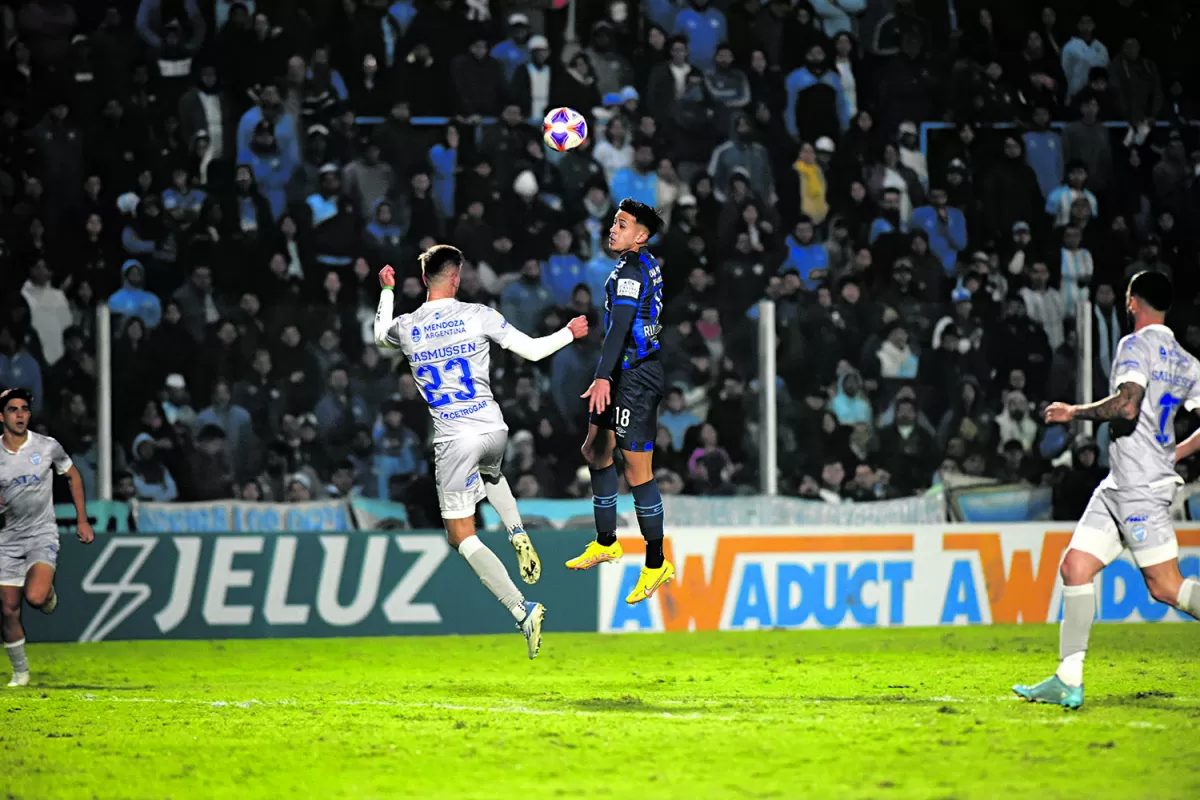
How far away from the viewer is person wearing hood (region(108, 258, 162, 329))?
43.3ft

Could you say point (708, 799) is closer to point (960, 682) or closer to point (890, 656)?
point (960, 682)

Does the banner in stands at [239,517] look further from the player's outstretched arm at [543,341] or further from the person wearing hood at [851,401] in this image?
the player's outstretched arm at [543,341]

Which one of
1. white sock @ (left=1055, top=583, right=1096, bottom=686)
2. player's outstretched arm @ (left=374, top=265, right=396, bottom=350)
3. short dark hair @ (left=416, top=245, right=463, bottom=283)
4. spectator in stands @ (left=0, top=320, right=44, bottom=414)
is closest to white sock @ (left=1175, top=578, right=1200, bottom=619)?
white sock @ (left=1055, top=583, right=1096, bottom=686)

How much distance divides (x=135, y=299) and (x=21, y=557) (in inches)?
168

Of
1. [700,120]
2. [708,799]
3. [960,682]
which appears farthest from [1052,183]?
[708,799]

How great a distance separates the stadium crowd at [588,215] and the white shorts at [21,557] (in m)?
2.32

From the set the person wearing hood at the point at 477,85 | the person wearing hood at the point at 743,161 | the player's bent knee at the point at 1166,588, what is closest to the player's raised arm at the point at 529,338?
the player's bent knee at the point at 1166,588

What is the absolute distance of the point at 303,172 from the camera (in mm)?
16125

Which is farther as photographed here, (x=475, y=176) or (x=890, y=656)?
(x=475, y=176)

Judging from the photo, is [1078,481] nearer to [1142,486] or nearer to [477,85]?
[1142,486]

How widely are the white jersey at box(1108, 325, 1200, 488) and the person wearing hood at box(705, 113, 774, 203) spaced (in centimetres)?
902

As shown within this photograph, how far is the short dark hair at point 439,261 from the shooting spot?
9.20 m

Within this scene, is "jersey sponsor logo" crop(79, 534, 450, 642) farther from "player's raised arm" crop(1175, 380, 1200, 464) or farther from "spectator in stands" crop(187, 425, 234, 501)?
"player's raised arm" crop(1175, 380, 1200, 464)

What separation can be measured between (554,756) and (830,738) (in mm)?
1394
